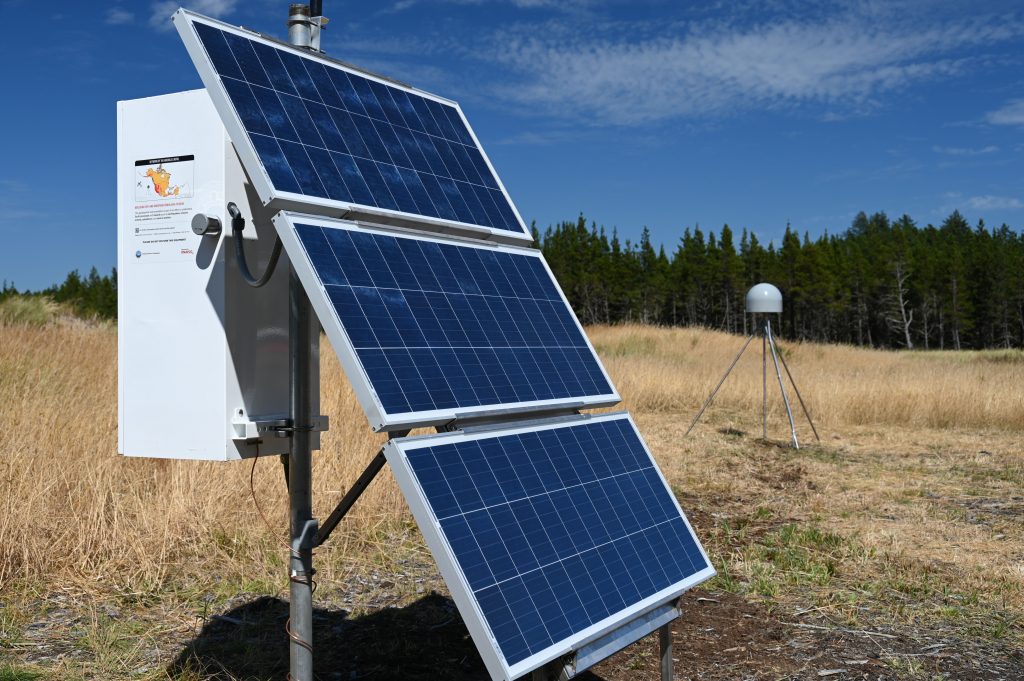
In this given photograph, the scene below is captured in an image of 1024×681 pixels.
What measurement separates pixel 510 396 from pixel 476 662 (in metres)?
1.99

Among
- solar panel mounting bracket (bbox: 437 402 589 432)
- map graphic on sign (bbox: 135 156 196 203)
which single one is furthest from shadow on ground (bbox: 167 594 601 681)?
map graphic on sign (bbox: 135 156 196 203)

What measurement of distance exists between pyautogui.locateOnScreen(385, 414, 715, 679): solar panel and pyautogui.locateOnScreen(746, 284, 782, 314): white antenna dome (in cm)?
922

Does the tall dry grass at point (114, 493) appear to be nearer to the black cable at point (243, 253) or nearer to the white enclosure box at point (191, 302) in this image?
the white enclosure box at point (191, 302)

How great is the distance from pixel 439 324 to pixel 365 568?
329 cm

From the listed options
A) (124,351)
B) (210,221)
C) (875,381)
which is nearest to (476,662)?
(124,351)

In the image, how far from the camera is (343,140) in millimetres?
3836

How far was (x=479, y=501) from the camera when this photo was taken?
3.01m

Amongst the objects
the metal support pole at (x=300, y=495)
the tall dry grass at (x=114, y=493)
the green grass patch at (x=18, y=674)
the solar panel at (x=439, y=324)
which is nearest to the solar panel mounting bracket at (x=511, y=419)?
the solar panel at (x=439, y=324)

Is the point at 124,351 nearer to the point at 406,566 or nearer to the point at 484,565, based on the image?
the point at 484,565

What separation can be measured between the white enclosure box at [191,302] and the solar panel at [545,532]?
1.15 meters

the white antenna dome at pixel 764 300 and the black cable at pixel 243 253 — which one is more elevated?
the white antenna dome at pixel 764 300

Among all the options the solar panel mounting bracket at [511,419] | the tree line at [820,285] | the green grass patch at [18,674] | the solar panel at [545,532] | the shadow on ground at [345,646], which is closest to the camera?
the solar panel at [545,532]

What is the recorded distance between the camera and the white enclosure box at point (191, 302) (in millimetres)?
3738

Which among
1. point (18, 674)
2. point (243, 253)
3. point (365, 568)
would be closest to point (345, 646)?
point (365, 568)
